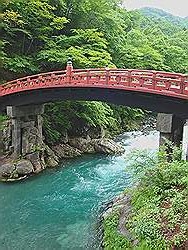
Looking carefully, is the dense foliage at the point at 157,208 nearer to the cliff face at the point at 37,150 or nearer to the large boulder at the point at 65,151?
the cliff face at the point at 37,150

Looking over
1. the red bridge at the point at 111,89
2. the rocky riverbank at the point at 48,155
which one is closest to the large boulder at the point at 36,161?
the rocky riverbank at the point at 48,155

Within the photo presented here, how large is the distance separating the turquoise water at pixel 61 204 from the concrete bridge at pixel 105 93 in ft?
11.2

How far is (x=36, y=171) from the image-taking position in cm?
2136

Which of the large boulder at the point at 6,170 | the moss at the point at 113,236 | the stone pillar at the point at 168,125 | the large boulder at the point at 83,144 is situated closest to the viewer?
the moss at the point at 113,236

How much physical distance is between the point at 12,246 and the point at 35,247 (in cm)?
87

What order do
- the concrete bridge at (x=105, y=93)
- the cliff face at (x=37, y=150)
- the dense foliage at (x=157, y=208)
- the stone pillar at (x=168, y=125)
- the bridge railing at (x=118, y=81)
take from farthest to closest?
the cliff face at (x=37, y=150) → the stone pillar at (x=168, y=125) → the concrete bridge at (x=105, y=93) → the bridge railing at (x=118, y=81) → the dense foliage at (x=157, y=208)

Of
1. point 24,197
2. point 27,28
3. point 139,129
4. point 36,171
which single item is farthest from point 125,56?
point 24,197

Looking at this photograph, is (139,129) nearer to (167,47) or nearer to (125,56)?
(125,56)

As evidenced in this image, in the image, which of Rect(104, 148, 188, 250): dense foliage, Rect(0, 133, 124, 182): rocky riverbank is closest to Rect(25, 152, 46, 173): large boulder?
Rect(0, 133, 124, 182): rocky riverbank

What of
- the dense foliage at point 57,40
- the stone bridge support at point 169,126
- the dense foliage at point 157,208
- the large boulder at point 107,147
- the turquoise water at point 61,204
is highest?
the dense foliage at point 57,40

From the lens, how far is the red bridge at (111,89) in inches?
581

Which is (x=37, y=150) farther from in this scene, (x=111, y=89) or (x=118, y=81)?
(x=118, y=81)

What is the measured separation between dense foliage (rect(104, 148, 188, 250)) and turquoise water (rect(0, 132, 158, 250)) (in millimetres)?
2196

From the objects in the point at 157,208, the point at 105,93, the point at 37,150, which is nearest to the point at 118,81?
the point at 105,93
